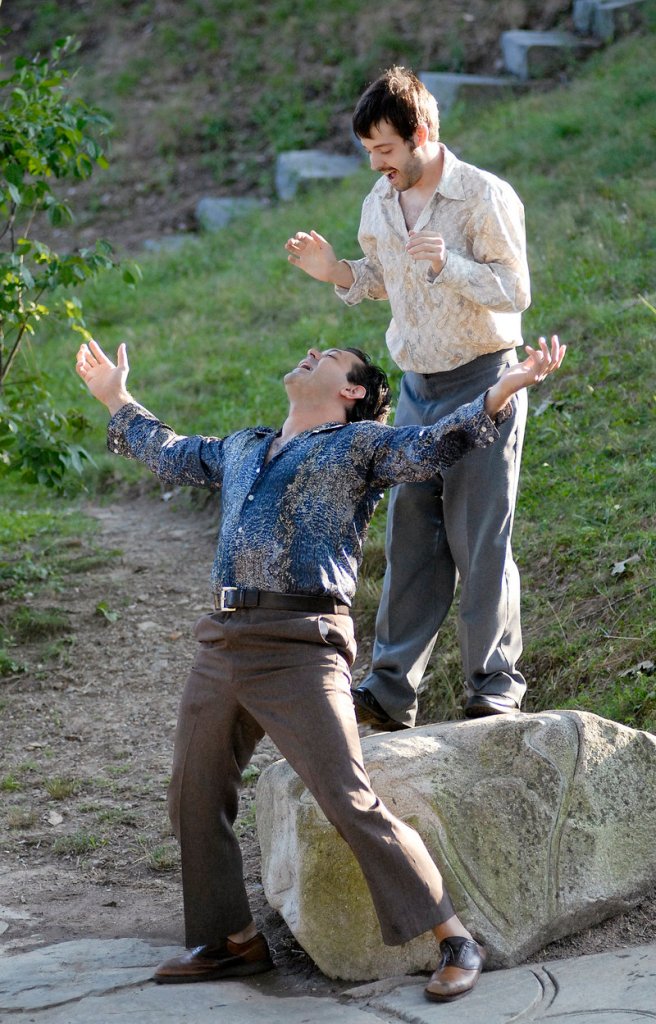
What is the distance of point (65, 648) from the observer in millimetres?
6023

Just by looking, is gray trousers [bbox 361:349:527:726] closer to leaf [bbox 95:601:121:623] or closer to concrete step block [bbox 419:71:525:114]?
leaf [bbox 95:601:121:623]

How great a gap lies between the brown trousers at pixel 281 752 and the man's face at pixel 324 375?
68 centimetres

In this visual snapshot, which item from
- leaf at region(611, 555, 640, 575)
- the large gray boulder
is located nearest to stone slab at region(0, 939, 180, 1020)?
the large gray boulder

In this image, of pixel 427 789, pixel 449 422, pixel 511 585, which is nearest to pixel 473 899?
pixel 427 789

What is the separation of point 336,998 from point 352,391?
164cm

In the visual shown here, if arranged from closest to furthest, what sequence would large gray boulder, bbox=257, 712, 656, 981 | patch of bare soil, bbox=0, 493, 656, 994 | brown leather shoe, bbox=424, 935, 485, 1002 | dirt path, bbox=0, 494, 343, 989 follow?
brown leather shoe, bbox=424, 935, 485, 1002, large gray boulder, bbox=257, 712, 656, 981, patch of bare soil, bbox=0, 493, 656, 994, dirt path, bbox=0, 494, 343, 989

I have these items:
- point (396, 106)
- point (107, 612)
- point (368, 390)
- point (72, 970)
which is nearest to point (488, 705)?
point (368, 390)

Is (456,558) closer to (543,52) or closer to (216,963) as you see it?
(216,963)

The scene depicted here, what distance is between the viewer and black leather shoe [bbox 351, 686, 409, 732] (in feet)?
13.0

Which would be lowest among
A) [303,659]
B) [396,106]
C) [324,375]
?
[303,659]

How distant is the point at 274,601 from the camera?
3.32 m

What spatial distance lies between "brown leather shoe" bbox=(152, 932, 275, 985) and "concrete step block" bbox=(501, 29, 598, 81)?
9.59m

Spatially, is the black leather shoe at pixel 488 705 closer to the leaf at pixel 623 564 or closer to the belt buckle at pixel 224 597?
the belt buckle at pixel 224 597

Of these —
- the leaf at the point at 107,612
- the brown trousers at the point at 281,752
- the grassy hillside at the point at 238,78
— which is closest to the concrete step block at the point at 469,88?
the grassy hillside at the point at 238,78
